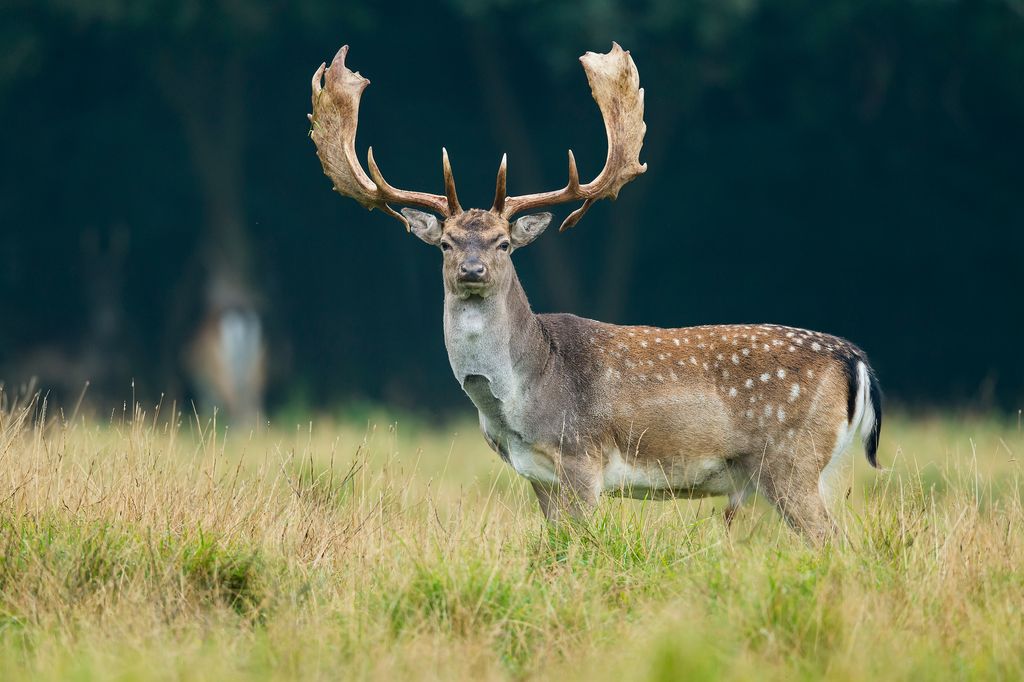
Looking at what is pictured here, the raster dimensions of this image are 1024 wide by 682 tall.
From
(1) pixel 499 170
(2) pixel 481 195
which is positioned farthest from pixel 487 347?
(2) pixel 481 195

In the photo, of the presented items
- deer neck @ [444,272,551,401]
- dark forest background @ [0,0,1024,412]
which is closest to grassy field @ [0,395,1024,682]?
deer neck @ [444,272,551,401]

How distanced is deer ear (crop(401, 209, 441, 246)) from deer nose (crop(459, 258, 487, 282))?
47cm

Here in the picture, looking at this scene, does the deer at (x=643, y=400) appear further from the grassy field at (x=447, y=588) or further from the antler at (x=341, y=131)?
the antler at (x=341, y=131)

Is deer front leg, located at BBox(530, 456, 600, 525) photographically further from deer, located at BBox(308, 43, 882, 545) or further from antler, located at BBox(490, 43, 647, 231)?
Result: antler, located at BBox(490, 43, 647, 231)

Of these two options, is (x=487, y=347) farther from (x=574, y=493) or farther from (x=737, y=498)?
(x=737, y=498)

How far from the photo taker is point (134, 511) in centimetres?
583

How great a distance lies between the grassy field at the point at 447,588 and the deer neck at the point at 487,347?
65cm

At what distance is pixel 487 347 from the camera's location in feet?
22.2

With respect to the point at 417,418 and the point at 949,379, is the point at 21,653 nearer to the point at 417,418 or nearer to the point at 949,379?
the point at 417,418

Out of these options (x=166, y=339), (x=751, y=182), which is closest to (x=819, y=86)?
(x=751, y=182)

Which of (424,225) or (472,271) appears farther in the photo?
(424,225)

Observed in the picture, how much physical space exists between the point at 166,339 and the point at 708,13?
8.23m

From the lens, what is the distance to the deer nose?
6.50m

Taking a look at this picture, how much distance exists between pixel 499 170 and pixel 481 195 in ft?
35.5
